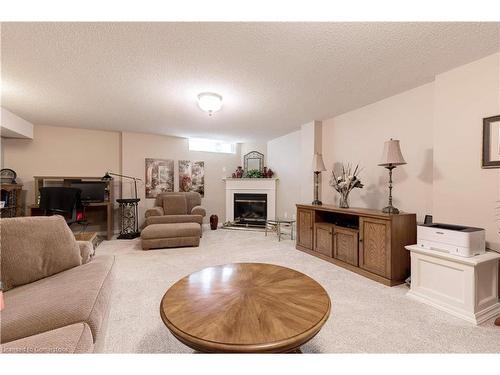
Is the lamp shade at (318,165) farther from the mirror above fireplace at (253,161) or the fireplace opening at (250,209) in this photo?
the mirror above fireplace at (253,161)

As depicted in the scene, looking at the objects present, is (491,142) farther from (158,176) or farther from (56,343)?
(158,176)

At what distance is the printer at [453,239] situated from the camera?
6.10 ft

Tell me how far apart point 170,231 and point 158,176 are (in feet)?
6.89

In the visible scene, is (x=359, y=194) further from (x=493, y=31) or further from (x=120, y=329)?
(x=120, y=329)

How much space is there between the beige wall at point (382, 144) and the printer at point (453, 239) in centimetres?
71

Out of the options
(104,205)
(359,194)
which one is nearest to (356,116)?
(359,194)

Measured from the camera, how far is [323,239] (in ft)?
10.9

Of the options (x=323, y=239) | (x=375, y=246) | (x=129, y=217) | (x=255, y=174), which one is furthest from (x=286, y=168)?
(x=129, y=217)

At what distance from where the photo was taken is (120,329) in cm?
165

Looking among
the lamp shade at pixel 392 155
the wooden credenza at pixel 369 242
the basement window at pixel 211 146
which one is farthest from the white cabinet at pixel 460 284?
the basement window at pixel 211 146

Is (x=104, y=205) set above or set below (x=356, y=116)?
below

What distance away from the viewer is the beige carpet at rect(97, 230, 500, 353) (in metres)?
1.48

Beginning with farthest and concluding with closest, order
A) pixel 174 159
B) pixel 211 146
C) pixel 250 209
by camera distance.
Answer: pixel 211 146 < pixel 250 209 < pixel 174 159
